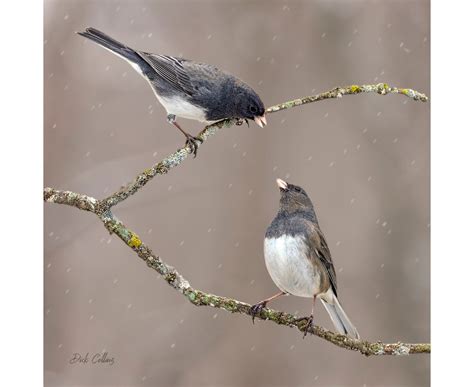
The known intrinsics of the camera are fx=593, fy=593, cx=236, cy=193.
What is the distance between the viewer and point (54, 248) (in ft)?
7.87

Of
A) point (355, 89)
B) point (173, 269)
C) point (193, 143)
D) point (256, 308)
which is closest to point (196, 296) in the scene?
point (173, 269)

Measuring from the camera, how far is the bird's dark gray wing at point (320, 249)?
2.24 meters

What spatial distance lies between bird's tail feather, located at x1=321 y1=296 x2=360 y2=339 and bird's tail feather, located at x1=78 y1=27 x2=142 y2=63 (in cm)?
126

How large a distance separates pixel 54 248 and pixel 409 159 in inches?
59.4

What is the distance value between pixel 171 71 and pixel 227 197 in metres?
0.57

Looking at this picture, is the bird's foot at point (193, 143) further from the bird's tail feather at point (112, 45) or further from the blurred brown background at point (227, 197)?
the bird's tail feather at point (112, 45)

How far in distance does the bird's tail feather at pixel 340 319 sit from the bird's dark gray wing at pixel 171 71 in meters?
1.03

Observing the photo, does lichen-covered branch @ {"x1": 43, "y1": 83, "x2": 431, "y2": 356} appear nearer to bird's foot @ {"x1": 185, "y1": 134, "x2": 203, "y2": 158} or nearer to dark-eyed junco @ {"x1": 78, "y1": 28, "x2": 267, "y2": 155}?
bird's foot @ {"x1": 185, "y1": 134, "x2": 203, "y2": 158}

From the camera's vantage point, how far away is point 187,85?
8.02ft

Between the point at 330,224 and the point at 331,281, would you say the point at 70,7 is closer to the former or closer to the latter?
the point at 330,224

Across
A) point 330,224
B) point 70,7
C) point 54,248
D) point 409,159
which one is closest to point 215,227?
point 330,224

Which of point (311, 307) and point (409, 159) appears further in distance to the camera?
point (409, 159)

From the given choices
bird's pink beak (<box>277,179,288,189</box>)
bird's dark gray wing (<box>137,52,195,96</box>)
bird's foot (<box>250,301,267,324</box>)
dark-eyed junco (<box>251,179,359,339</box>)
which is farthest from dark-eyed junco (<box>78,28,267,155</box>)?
bird's foot (<box>250,301,267,324</box>)

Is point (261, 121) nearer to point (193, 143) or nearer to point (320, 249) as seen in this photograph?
point (193, 143)
